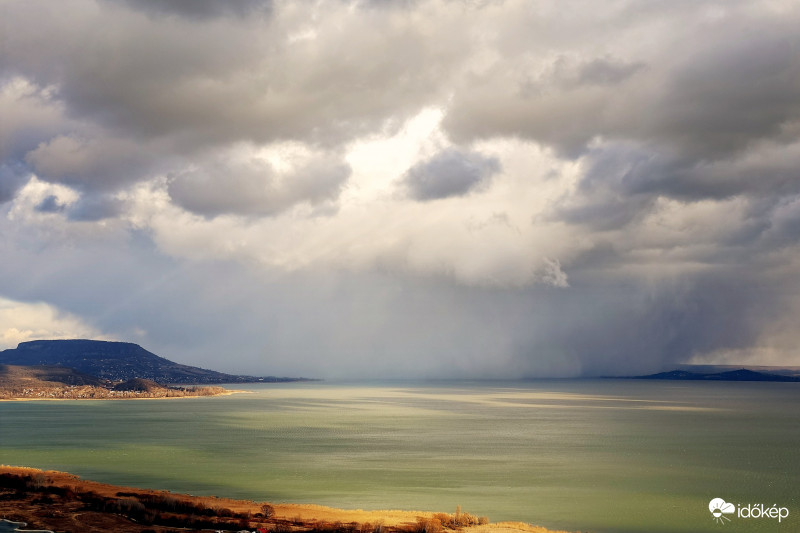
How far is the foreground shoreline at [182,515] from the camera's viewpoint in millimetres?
54031

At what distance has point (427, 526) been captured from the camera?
177 ft

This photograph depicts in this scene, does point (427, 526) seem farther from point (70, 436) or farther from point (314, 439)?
point (70, 436)

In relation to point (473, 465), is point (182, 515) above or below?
above

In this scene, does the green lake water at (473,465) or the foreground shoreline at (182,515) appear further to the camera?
the green lake water at (473,465)

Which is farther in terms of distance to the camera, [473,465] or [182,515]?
[473,465]

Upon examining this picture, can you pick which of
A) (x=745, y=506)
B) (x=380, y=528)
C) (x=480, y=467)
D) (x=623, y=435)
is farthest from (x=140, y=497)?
(x=623, y=435)

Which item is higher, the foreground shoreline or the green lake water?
the foreground shoreline

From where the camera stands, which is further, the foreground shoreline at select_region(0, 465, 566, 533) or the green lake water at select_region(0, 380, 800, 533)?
the green lake water at select_region(0, 380, 800, 533)

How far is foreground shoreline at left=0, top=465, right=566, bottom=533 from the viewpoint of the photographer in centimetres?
5403

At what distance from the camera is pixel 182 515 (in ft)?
189

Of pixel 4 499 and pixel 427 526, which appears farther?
pixel 4 499

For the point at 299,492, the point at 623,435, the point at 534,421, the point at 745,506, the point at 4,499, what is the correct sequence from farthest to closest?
the point at 534,421
the point at 623,435
the point at 299,492
the point at 745,506
the point at 4,499

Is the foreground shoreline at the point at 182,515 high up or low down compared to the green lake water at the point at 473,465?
up

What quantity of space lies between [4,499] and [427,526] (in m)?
37.5
